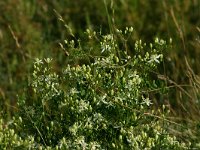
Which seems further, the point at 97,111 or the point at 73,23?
the point at 73,23

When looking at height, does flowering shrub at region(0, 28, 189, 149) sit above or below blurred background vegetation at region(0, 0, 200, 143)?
below

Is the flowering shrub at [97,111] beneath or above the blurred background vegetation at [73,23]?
beneath

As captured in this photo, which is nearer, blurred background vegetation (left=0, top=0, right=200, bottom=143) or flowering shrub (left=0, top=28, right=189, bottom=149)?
flowering shrub (left=0, top=28, right=189, bottom=149)

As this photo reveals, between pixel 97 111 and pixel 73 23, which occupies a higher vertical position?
pixel 73 23

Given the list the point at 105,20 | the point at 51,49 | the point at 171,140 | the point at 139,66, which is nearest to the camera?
the point at 171,140

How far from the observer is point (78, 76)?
10.6ft

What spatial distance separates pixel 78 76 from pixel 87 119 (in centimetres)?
22

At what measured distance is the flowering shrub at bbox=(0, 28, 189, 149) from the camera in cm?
311

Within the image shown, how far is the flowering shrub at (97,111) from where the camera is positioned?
122 inches

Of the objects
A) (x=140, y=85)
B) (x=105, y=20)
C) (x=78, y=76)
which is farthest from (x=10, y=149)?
(x=105, y=20)

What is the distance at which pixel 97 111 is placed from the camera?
127 inches

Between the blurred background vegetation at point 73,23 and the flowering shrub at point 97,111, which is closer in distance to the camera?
the flowering shrub at point 97,111

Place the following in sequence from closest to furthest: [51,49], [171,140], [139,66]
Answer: [171,140] → [139,66] → [51,49]

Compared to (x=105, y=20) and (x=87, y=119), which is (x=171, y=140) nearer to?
(x=87, y=119)
